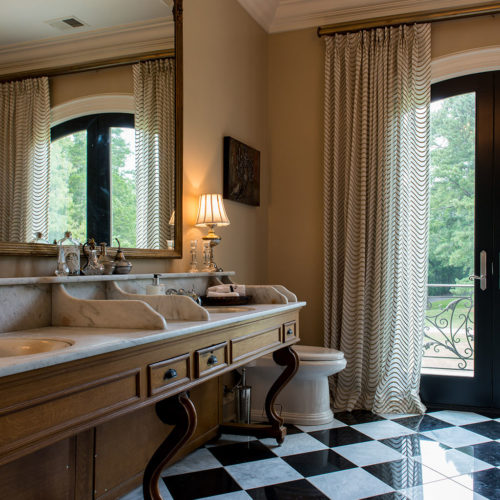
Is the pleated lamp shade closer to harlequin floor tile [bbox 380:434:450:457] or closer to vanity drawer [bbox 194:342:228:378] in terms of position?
vanity drawer [bbox 194:342:228:378]

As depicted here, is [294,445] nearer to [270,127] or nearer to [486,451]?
[486,451]

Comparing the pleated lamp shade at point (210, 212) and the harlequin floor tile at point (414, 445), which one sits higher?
the pleated lamp shade at point (210, 212)

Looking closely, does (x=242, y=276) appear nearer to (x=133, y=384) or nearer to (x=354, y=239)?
(x=354, y=239)

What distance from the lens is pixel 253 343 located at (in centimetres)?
238

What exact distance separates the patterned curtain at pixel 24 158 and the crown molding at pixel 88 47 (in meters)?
0.07

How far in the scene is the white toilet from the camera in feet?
10.5

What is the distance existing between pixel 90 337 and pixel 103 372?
0.59 ft

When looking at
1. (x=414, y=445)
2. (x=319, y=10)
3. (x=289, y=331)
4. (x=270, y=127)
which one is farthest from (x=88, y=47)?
(x=414, y=445)

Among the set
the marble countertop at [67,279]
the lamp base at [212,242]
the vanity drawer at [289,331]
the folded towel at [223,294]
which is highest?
the lamp base at [212,242]

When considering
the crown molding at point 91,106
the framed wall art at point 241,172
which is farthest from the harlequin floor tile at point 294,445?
the crown molding at point 91,106

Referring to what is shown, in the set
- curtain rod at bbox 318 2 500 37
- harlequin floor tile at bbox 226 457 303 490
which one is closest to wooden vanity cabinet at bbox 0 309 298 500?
harlequin floor tile at bbox 226 457 303 490

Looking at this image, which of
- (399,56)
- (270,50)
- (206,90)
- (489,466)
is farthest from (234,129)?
(489,466)

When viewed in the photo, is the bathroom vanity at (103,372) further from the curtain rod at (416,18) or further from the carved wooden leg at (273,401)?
the curtain rod at (416,18)

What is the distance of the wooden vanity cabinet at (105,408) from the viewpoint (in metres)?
1.21
